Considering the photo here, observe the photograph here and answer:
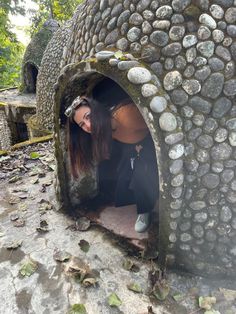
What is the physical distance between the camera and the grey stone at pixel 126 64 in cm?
258

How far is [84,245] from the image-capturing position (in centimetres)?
335

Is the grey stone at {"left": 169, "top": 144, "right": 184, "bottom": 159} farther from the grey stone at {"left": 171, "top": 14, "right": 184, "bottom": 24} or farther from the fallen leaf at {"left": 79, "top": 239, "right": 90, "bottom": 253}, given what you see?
the fallen leaf at {"left": 79, "top": 239, "right": 90, "bottom": 253}

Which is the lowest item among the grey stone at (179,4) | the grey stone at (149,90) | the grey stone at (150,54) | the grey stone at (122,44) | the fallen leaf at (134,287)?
the fallen leaf at (134,287)

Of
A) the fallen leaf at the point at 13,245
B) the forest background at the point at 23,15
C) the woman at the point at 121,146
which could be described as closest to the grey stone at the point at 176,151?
the woman at the point at 121,146

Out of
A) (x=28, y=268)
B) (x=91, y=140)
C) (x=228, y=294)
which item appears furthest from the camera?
(x=91, y=140)

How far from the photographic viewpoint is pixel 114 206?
4.08 meters

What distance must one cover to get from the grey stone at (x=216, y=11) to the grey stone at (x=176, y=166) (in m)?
1.19

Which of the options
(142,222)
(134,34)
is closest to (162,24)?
(134,34)

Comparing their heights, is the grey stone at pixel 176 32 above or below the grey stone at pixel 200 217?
above

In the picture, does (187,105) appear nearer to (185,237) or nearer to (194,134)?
(194,134)

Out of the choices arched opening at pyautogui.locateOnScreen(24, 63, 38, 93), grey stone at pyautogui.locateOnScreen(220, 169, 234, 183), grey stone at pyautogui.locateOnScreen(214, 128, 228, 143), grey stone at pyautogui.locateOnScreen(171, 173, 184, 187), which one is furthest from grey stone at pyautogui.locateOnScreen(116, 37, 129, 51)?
arched opening at pyautogui.locateOnScreen(24, 63, 38, 93)

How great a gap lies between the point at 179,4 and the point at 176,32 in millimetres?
218

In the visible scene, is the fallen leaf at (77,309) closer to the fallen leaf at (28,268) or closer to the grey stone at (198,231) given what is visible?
the fallen leaf at (28,268)

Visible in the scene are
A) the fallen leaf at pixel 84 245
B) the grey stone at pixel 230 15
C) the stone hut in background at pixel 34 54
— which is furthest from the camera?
the stone hut in background at pixel 34 54
